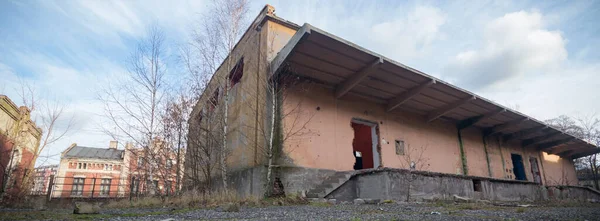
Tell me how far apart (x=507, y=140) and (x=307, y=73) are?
13456 mm

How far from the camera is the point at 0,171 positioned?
1647 centimetres

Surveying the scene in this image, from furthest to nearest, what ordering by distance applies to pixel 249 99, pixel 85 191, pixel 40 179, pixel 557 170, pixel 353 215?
pixel 40 179 → pixel 85 191 → pixel 557 170 → pixel 249 99 → pixel 353 215

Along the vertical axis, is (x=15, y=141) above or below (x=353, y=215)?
above

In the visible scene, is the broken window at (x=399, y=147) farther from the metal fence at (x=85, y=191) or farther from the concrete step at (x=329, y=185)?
the metal fence at (x=85, y=191)

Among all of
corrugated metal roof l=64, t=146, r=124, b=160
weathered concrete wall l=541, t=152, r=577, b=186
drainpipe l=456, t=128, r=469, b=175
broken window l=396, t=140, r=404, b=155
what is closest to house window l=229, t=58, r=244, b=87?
broken window l=396, t=140, r=404, b=155

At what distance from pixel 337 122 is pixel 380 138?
2.11 metres

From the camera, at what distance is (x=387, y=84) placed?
10.9m

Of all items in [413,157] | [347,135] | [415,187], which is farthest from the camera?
[413,157]

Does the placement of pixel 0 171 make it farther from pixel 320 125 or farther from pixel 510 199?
pixel 510 199

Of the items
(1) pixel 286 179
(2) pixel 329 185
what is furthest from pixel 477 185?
(1) pixel 286 179

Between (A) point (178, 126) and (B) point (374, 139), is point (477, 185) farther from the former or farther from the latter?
(A) point (178, 126)

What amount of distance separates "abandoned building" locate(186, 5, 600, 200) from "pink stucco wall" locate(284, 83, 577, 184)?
0.13 ft

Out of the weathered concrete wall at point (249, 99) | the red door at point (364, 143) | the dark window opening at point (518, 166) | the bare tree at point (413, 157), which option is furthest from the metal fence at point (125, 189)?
the dark window opening at point (518, 166)

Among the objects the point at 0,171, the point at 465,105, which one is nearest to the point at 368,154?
the point at 465,105
